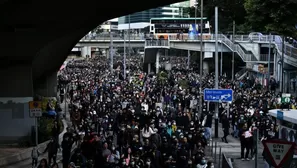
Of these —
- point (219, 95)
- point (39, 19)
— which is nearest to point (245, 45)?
point (219, 95)

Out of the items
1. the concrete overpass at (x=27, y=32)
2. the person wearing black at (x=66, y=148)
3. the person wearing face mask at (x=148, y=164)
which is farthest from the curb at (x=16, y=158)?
the person wearing face mask at (x=148, y=164)

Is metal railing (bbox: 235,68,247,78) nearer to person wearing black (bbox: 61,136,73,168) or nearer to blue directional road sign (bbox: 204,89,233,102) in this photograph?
blue directional road sign (bbox: 204,89,233,102)

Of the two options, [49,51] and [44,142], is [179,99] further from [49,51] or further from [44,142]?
[44,142]

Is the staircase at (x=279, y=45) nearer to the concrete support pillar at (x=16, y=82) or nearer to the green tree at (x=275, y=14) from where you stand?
the green tree at (x=275, y=14)

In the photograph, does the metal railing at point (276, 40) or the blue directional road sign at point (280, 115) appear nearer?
the blue directional road sign at point (280, 115)

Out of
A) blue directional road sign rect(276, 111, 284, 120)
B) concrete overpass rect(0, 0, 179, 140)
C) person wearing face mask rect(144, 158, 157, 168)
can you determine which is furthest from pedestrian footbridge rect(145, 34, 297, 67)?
person wearing face mask rect(144, 158, 157, 168)

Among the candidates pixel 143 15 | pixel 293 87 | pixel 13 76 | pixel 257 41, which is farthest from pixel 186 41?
pixel 143 15
